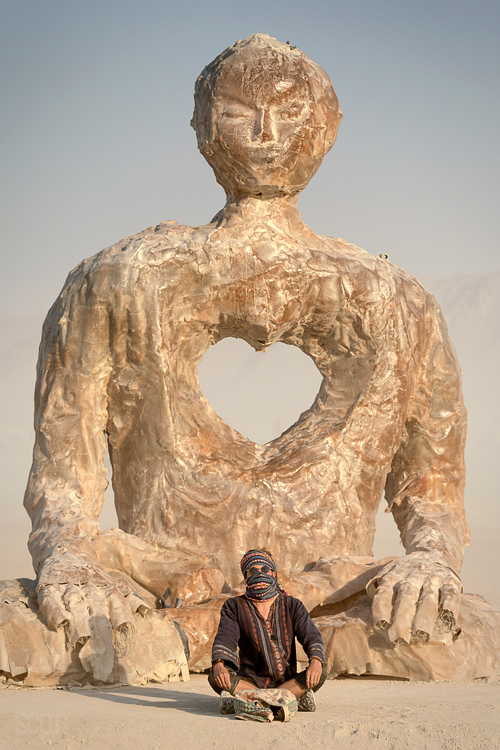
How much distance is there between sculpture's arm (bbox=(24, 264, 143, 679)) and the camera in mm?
6582

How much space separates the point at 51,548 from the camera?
6.38m

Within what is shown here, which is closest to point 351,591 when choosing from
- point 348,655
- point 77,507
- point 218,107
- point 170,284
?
point 348,655

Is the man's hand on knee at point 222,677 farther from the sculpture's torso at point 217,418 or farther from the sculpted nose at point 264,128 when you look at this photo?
the sculpted nose at point 264,128

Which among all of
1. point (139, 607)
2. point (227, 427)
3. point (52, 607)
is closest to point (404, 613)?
point (139, 607)

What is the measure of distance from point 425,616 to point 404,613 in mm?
102

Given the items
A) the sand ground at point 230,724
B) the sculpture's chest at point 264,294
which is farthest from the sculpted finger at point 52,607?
the sculpture's chest at point 264,294

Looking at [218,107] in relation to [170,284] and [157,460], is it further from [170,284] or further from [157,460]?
[157,460]

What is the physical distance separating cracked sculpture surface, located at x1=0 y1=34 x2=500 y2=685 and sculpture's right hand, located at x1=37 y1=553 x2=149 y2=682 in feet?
1.10

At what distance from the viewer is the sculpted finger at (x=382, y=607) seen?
20.0 ft

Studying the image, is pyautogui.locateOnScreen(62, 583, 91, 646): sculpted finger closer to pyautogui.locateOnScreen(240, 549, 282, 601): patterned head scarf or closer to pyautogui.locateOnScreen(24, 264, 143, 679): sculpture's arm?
pyautogui.locateOnScreen(24, 264, 143, 679): sculpture's arm

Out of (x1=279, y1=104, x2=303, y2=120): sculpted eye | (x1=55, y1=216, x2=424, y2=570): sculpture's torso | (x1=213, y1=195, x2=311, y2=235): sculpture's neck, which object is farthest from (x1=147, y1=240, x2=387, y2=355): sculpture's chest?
(x1=279, y1=104, x2=303, y2=120): sculpted eye

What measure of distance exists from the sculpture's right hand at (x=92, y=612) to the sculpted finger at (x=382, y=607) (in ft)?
3.65

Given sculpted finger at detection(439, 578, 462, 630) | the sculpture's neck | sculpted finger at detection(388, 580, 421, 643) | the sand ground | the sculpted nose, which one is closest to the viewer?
the sand ground

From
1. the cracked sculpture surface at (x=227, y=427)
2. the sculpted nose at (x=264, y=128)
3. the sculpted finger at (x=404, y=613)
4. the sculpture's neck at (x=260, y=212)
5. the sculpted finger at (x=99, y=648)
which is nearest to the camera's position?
the sculpted finger at (x=99, y=648)
